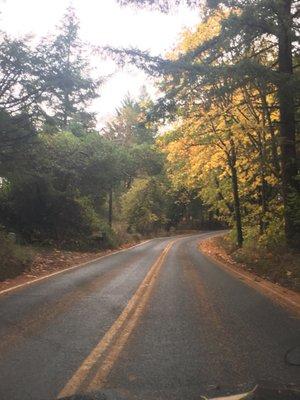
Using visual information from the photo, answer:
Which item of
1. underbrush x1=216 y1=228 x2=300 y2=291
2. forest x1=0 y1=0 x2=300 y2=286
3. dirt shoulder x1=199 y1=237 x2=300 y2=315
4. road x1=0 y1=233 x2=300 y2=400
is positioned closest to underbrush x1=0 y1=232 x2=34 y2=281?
forest x1=0 y1=0 x2=300 y2=286

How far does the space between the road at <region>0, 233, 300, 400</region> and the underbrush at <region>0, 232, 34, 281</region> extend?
11.4 ft

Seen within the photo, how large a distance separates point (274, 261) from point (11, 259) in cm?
882

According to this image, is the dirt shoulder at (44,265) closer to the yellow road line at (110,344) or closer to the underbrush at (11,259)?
the underbrush at (11,259)

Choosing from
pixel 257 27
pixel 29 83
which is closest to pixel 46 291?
pixel 29 83

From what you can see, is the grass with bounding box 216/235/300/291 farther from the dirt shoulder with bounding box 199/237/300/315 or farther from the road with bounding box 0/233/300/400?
the road with bounding box 0/233/300/400

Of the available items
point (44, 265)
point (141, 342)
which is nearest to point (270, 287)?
point (141, 342)

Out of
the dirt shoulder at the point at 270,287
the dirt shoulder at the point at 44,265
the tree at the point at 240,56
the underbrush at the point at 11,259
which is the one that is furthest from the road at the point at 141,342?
the tree at the point at 240,56

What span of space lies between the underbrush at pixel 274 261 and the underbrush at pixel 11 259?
317 inches

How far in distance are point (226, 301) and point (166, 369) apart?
4744 mm

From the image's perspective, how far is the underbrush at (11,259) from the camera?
14530mm

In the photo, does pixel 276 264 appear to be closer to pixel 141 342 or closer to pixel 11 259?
pixel 11 259

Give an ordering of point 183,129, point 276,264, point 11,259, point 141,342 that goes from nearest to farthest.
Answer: point 141,342 → point 276,264 → point 11,259 → point 183,129

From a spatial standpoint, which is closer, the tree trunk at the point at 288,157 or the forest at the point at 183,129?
the forest at the point at 183,129

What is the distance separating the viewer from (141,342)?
650cm
